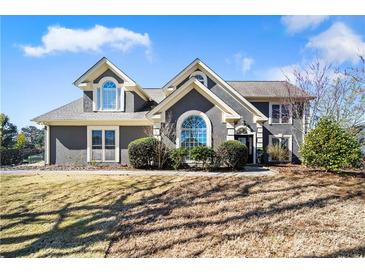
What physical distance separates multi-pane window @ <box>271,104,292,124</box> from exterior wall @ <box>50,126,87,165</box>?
1609cm

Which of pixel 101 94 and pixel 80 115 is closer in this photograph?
pixel 80 115

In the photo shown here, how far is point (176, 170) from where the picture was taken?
39.9 feet

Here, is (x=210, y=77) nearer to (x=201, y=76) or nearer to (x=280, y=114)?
(x=201, y=76)

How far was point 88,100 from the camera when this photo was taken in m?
15.7

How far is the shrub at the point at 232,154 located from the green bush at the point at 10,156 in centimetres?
1749

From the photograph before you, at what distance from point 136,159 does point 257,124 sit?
10.3 m

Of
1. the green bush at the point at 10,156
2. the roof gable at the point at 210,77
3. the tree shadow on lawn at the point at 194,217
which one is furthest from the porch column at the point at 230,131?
the green bush at the point at 10,156

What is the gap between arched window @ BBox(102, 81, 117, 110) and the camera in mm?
15687

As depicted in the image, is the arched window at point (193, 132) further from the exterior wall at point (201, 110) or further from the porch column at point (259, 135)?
the porch column at point (259, 135)

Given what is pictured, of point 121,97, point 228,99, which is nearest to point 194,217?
point 121,97

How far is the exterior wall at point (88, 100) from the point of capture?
1566cm

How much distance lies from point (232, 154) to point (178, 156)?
2.98 m

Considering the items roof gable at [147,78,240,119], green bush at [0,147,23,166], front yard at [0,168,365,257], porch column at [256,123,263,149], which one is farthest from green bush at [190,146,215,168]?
green bush at [0,147,23,166]

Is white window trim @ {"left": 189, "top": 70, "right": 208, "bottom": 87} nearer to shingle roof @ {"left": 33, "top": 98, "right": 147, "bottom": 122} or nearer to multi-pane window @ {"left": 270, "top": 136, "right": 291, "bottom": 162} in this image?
shingle roof @ {"left": 33, "top": 98, "right": 147, "bottom": 122}
